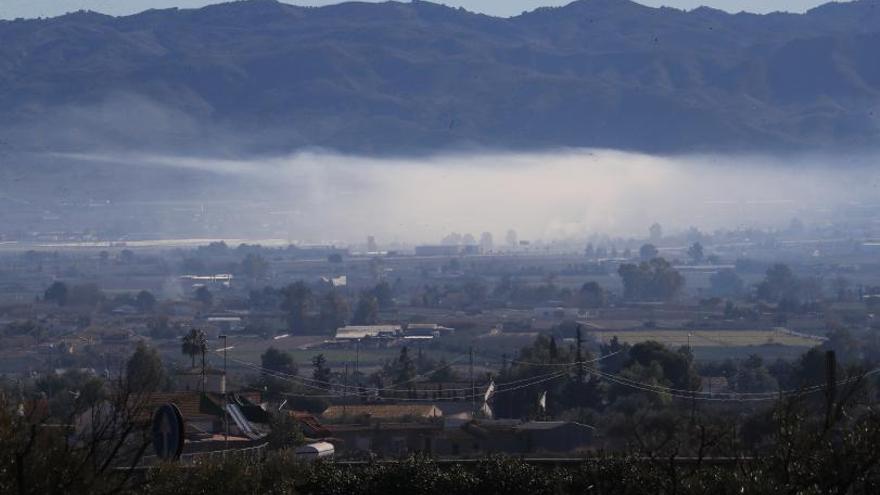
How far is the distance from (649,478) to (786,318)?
6937 centimetres

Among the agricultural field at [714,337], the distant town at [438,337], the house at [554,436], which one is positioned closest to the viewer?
the house at [554,436]

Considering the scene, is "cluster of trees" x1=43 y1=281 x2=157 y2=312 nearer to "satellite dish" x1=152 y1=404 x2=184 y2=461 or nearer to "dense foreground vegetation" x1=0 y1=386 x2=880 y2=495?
"dense foreground vegetation" x1=0 y1=386 x2=880 y2=495

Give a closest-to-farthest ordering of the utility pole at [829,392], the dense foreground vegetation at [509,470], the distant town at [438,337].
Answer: the dense foreground vegetation at [509,470], the utility pole at [829,392], the distant town at [438,337]

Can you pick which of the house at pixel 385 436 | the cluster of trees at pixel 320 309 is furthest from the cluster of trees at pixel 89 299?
the house at pixel 385 436

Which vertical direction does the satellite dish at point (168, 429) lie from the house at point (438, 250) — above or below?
below

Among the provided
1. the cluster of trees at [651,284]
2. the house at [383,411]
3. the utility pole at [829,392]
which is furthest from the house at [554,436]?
the cluster of trees at [651,284]

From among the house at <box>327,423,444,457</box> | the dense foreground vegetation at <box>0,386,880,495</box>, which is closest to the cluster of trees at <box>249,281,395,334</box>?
the house at <box>327,423,444,457</box>

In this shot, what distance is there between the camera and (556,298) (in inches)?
4107

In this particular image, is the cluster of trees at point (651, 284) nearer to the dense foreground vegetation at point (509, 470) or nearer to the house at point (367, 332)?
the house at point (367, 332)

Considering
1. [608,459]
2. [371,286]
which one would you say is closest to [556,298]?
[371,286]

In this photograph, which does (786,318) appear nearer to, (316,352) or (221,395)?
(316,352)

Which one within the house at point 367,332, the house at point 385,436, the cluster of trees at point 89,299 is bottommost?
the house at point 367,332

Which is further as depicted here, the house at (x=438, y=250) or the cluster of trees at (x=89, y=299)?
the house at (x=438, y=250)

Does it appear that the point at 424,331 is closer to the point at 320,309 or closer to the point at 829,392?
the point at 320,309
